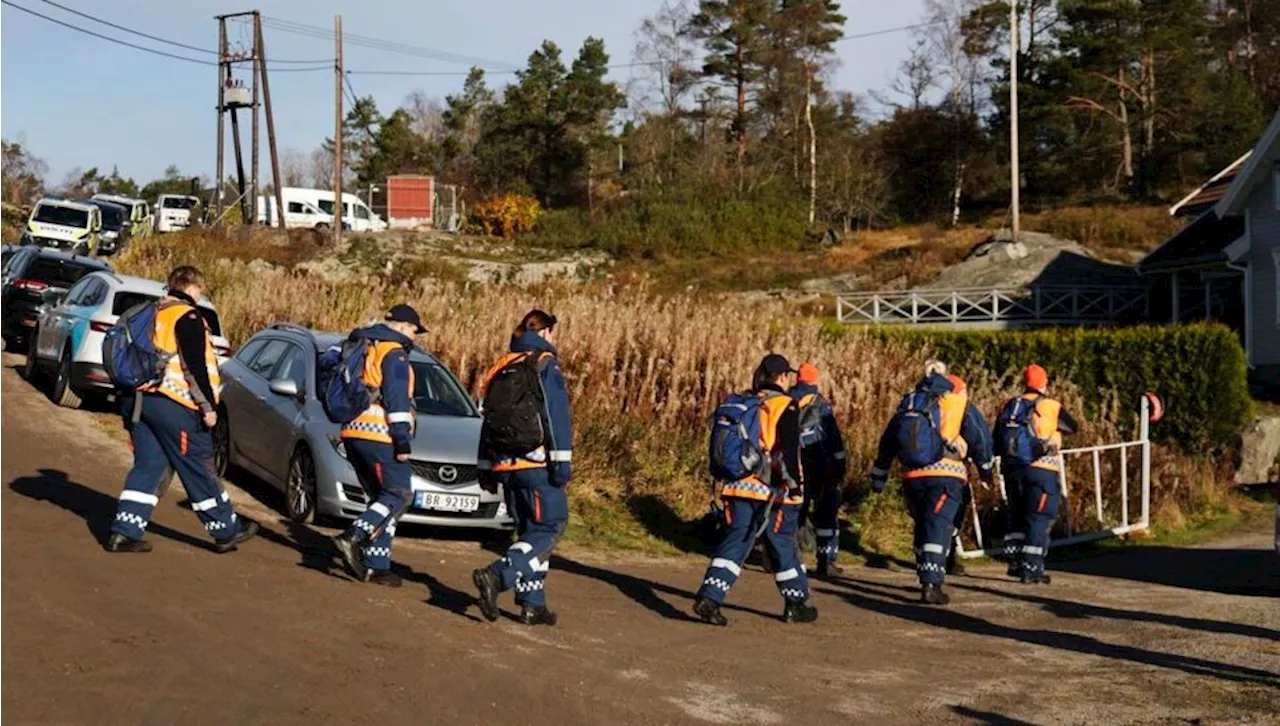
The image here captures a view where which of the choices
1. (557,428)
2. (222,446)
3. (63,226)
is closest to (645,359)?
(222,446)

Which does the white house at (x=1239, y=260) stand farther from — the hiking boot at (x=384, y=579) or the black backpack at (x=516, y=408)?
the black backpack at (x=516, y=408)

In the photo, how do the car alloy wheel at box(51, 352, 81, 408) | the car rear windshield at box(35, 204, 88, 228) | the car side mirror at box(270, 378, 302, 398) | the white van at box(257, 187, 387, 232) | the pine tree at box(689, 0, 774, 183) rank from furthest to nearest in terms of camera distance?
the pine tree at box(689, 0, 774, 183), the white van at box(257, 187, 387, 232), the car rear windshield at box(35, 204, 88, 228), the car alloy wheel at box(51, 352, 81, 408), the car side mirror at box(270, 378, 302, 398)

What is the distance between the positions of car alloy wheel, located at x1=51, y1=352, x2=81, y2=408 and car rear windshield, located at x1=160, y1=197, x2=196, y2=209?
38.0 meters

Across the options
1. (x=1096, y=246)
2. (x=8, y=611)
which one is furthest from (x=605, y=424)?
(x=1096, y=246)

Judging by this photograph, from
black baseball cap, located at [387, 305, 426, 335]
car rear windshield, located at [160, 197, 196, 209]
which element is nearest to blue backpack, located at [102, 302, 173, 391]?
black baseball cap, located at [387, 305, 426, 335]

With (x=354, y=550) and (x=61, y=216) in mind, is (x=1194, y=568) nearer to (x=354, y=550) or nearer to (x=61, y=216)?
(x=354, y=550)

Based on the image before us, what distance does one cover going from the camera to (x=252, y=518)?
42.0ft

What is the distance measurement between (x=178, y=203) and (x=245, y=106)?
537cm

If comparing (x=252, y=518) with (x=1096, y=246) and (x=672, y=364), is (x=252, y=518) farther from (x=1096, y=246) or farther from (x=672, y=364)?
(x=1096, y=246)

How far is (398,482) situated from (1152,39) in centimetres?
5605

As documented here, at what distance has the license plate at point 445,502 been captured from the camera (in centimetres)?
1224

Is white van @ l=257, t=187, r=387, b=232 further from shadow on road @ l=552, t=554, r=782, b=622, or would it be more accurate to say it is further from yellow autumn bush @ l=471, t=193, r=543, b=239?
shadow on road @ l=552, t=554, r=782, b=622

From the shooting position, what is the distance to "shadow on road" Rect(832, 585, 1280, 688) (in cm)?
876

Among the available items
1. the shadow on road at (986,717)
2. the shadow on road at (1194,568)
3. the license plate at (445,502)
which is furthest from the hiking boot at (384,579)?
the shadow on road at (1194,568)
